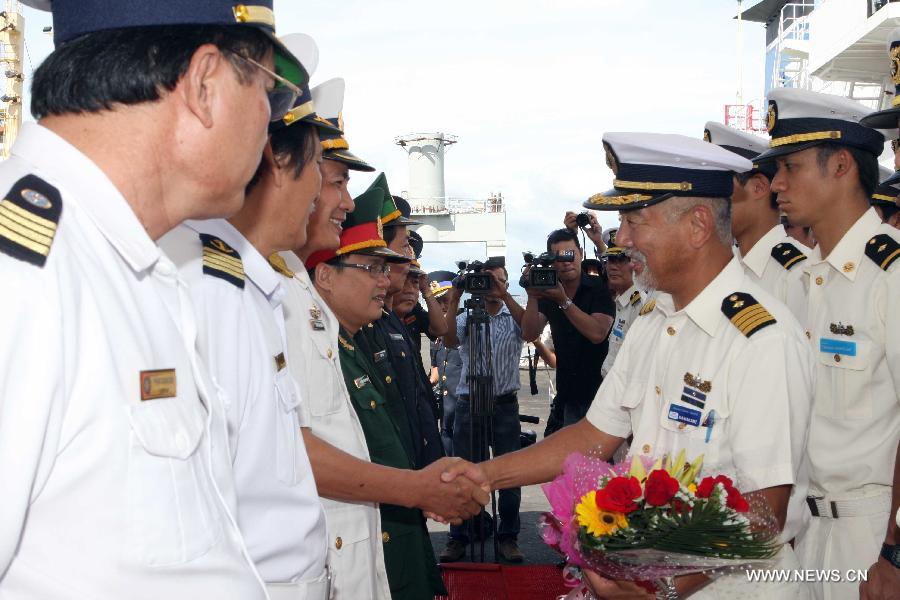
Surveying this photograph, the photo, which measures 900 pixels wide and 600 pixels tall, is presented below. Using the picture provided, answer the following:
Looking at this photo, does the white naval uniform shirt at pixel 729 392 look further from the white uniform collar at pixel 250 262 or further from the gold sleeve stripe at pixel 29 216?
the gold sleeve stripe at pixel 29 216

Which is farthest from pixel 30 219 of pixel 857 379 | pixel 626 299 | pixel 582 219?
pixel 582 219

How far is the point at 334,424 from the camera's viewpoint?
2.99m

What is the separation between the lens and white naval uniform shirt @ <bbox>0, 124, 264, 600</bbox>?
1.03m

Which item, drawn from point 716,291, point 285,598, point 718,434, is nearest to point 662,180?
point 716,291

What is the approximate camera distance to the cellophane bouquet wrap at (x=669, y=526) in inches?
86.7

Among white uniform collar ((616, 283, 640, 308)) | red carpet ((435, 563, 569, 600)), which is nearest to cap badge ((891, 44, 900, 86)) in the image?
white uniform collar ((616, 283, 640, 308))

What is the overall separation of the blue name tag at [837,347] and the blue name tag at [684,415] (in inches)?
36.7

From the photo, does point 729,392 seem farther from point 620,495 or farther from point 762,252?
point 762,252

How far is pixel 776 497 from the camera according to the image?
2477 millimetres

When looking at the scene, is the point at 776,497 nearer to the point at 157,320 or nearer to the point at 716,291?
the point at 716,291

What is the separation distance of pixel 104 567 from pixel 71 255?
422 mm

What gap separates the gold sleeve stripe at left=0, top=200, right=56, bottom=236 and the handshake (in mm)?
2564

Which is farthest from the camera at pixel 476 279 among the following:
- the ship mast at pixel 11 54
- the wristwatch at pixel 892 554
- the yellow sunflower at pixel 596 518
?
the ship mast at pixel 11 54

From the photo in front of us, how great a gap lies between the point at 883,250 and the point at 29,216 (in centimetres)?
306
